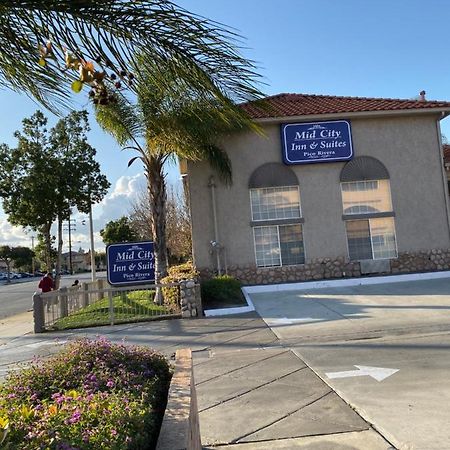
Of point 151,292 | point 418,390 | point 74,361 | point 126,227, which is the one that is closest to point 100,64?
point 74,361

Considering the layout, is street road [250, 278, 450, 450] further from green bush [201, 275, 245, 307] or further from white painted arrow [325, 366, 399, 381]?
green bush [201, 275, 245, 307]

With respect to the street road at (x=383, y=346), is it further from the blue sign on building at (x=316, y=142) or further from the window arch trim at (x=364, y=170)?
the blue sign on building at (x=316, y=142)

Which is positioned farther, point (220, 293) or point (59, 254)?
point (59, 254)

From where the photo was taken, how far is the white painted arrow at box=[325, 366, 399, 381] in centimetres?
622

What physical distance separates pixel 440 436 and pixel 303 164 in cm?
1371

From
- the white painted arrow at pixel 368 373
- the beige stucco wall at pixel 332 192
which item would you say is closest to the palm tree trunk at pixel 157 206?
the beige stucco wall at pixel 332 192

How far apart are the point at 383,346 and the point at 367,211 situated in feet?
33.7

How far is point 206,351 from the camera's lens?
28.5 feet

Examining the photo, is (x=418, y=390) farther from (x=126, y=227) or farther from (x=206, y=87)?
(x=126, y=227)

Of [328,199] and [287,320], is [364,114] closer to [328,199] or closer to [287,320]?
[328,199]

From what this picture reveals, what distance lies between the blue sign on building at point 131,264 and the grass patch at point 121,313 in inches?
22.1

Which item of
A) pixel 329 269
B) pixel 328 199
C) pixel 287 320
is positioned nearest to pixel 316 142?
pixel 328 199

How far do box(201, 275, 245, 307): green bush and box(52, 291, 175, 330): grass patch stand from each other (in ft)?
3.96

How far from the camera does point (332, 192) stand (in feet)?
56.7
